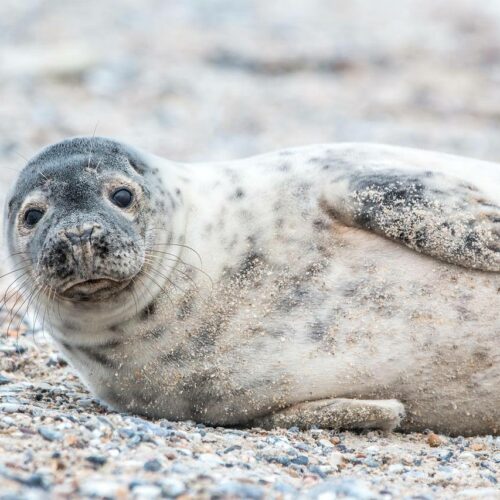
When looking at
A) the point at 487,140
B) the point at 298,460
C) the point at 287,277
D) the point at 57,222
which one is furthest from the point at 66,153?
the point at 487,140

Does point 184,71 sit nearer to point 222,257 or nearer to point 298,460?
point 222,257

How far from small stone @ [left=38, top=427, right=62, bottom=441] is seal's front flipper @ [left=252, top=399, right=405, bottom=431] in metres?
0.96

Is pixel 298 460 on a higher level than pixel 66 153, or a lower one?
lower

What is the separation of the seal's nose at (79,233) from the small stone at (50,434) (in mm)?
658

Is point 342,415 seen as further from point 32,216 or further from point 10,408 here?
point 32,216

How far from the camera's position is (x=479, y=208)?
4.11 metres

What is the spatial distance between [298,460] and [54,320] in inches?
46.7

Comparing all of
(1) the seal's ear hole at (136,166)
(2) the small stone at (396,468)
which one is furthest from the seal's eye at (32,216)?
(2) the small stone at (396,468)

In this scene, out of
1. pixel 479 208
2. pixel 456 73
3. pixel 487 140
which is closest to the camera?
pixel 479 208

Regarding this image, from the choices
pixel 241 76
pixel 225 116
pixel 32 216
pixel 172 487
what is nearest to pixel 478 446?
pixel 172 487

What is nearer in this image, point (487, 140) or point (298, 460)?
point (298, 460)

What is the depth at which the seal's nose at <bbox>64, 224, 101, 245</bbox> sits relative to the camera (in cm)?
372

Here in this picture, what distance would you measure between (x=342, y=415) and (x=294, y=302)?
1.53ft

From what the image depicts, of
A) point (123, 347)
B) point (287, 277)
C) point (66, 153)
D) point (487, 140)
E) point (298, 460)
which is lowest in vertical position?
point (298, 460)
